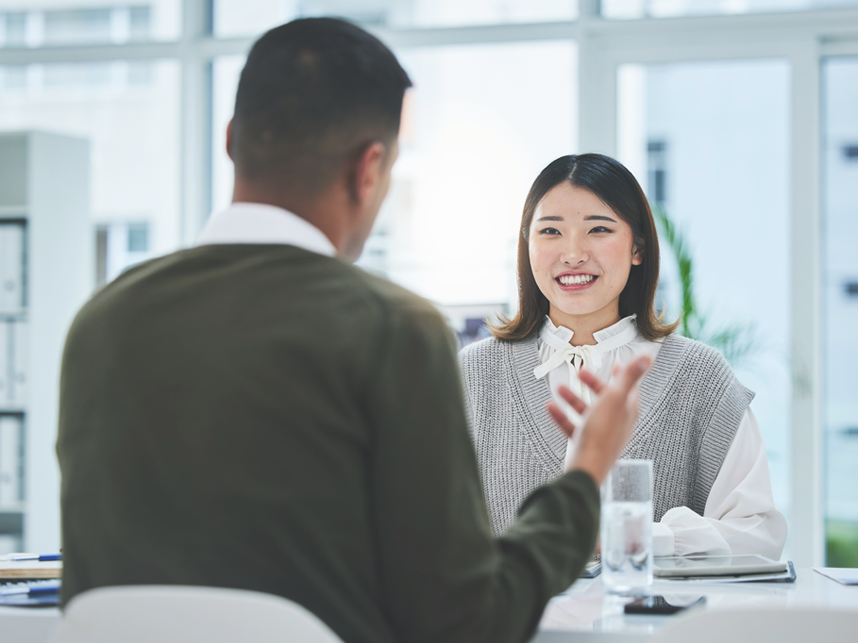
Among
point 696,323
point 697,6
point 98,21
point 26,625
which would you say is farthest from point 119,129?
point 26,625

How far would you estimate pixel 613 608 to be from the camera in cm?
115

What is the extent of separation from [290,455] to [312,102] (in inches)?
14.0

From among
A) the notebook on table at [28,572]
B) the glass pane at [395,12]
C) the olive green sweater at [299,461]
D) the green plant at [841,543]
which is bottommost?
the green plant at [841,543]

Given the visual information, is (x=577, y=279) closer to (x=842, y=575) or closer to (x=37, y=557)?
(x=842, y=575)

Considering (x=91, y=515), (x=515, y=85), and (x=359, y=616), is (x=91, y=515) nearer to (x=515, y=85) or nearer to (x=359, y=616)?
(x=359, y=616)

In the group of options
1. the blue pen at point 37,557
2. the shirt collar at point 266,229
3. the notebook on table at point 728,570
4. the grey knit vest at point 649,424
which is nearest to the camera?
the shirt collar at point 266,229

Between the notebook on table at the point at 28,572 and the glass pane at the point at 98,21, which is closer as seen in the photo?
the notebook on table at the point at 28,572

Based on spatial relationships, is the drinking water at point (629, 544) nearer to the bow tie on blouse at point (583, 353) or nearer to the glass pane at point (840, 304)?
the bow tie on blouse at point (583, 353)

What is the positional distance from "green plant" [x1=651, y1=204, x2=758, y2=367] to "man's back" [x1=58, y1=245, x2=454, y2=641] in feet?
8.27

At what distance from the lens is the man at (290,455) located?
776mm

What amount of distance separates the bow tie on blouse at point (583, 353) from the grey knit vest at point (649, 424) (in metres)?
0.03

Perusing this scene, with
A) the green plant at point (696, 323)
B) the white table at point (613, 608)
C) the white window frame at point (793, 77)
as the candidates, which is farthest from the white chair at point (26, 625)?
the white window frame at point (793, 77)

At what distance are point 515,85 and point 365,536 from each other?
3034 millimetres

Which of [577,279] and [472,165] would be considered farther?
[472,165]
